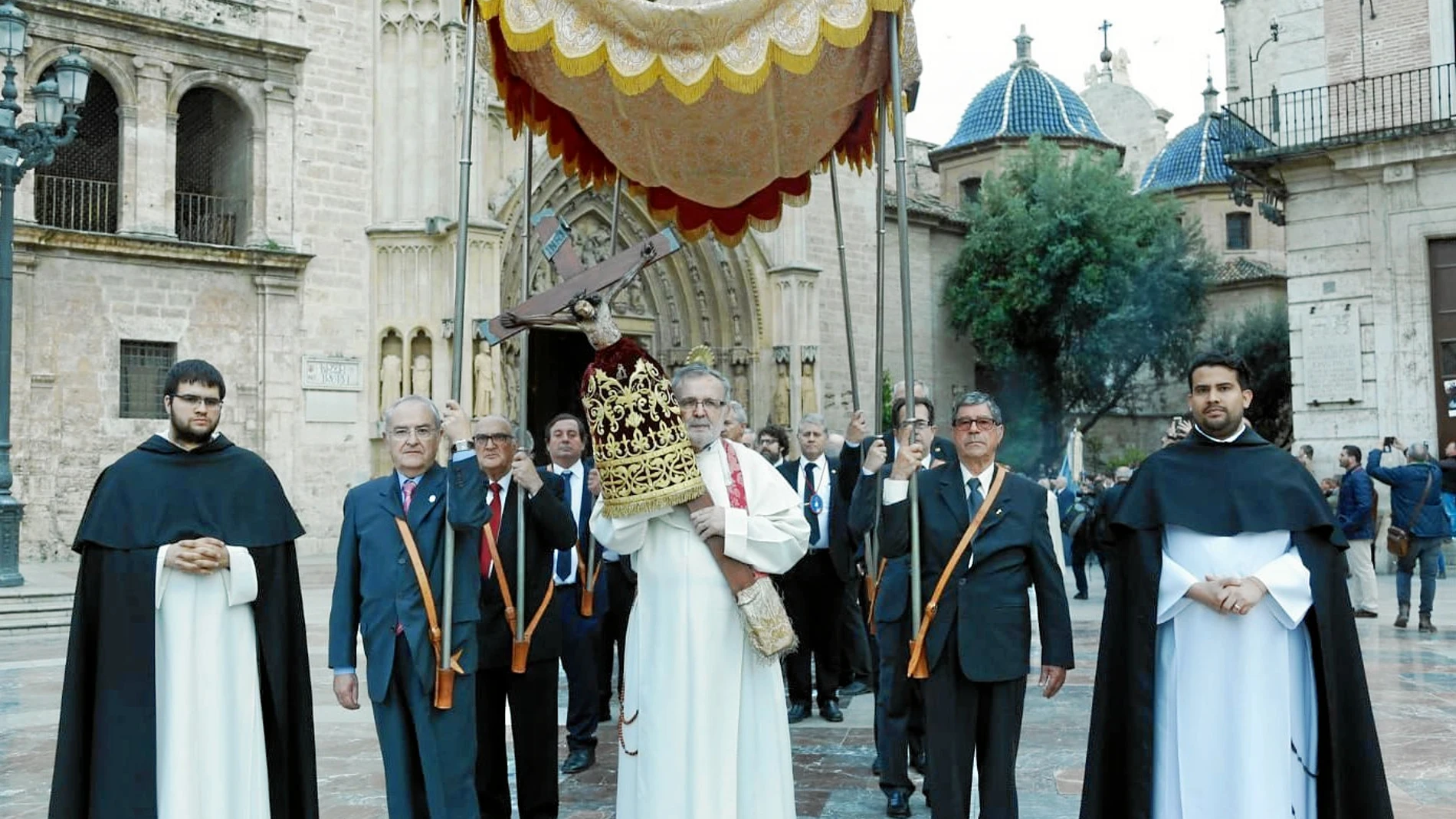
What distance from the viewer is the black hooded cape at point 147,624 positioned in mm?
4281

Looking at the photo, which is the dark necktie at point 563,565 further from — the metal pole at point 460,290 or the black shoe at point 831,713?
the black shoe at point 831,713

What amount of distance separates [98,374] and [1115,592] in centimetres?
1629

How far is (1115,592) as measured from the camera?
174 inches

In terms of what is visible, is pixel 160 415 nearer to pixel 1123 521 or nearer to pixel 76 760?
pixel 76 760

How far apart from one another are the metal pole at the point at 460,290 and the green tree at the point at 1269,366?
94.8 feet

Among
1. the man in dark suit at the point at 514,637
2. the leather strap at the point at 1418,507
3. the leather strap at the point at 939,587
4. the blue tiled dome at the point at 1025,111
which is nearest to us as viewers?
the leather strap at the point at 939,587

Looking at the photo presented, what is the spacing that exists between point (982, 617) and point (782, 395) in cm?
1792

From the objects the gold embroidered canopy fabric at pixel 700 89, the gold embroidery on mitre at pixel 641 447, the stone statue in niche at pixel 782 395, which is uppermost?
the gold embroidered canopy fabric at pixel 700 89

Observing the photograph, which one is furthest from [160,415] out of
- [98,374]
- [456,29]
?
[456,29]

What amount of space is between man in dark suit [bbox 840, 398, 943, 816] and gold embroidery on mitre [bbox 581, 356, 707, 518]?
4.28 feet

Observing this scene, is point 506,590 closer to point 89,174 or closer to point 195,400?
point 195,400

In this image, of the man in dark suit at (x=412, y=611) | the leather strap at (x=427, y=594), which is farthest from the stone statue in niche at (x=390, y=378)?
the leather strap at (x=427, y=594)

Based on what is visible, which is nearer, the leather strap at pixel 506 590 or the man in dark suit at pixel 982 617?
the man in dark suit at pixel 982 617

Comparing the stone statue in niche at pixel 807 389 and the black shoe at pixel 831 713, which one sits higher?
the stone statue in niche at pixel 807 389
